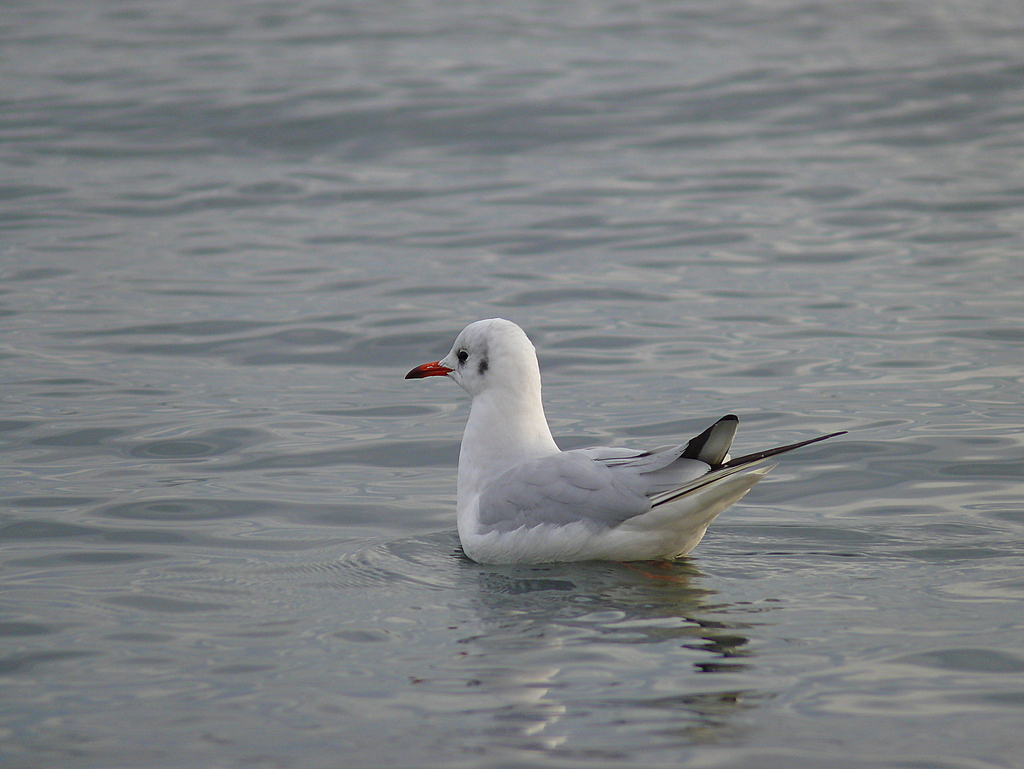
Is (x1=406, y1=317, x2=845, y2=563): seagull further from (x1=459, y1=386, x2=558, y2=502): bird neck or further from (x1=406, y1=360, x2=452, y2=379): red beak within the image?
(x1=406, y1=360, x2=452, y2=379): red beak

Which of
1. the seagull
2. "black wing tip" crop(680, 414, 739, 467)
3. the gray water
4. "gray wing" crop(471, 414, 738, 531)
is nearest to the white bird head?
the seagull

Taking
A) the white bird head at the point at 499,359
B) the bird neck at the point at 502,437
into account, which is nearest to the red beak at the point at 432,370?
the white bird head at the point at 499,359

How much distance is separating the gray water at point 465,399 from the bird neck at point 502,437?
40 cm

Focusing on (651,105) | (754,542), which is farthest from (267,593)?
(651,105)

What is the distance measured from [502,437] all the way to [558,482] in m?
0.59

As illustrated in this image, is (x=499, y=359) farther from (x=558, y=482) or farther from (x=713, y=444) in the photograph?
(x=713, y=444)

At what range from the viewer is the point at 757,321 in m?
10.5

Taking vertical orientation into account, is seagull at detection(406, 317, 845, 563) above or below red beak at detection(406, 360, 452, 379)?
below

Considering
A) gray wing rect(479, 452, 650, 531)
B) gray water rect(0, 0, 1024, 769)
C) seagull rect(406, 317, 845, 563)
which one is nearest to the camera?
gray water rect(0, 0, 1024, 769)

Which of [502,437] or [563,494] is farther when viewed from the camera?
[502,437]

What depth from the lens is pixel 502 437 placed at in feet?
21.0

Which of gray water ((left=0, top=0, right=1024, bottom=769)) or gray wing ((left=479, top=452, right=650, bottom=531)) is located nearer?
gray water ((left=0, top=0, right=1024, bottom=769))

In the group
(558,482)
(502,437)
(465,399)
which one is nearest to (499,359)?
(502,437)

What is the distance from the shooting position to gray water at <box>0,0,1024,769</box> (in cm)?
448
